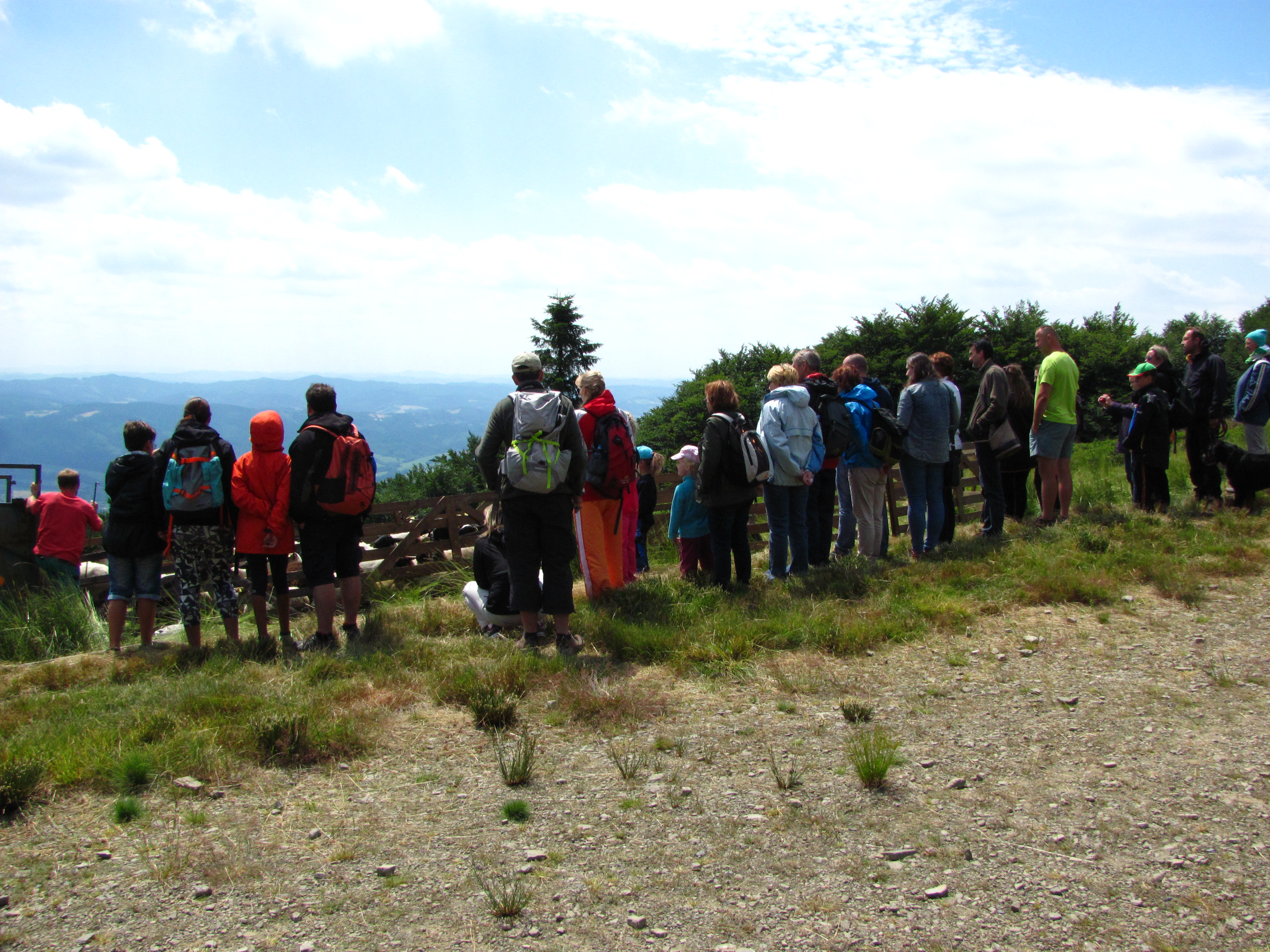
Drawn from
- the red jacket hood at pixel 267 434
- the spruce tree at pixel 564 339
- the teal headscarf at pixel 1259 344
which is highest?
the spruce tree at pixel 564 339

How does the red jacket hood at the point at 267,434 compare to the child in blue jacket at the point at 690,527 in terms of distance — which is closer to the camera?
the red jacket hood at the point at 267,434

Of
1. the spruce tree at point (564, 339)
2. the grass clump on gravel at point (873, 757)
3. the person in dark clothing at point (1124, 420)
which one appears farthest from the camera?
the spruce tree at point (564, 339)

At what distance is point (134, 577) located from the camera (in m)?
6.32

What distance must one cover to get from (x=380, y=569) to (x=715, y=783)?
6.24m

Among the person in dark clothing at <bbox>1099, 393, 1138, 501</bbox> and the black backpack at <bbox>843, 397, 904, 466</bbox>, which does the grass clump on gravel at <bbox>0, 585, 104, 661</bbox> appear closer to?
the black backpack at <bbox>843, 397, 904, 466</bbox>

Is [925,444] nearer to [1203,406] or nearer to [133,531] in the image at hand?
[1203,406]

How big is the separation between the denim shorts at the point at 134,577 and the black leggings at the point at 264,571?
28.5 inches

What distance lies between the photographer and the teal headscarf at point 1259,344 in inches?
338

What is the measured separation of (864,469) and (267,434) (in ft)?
15.6

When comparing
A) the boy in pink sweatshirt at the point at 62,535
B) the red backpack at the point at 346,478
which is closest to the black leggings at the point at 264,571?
the red backpack at the point at 346,478

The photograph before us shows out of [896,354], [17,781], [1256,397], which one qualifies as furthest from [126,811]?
[896,354]

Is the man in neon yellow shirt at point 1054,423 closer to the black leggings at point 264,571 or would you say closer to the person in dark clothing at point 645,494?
the person in dark clothing at point 645,494

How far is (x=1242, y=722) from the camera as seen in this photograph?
13.6 feet

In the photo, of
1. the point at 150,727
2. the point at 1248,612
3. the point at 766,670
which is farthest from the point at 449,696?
the point at 1248,612
